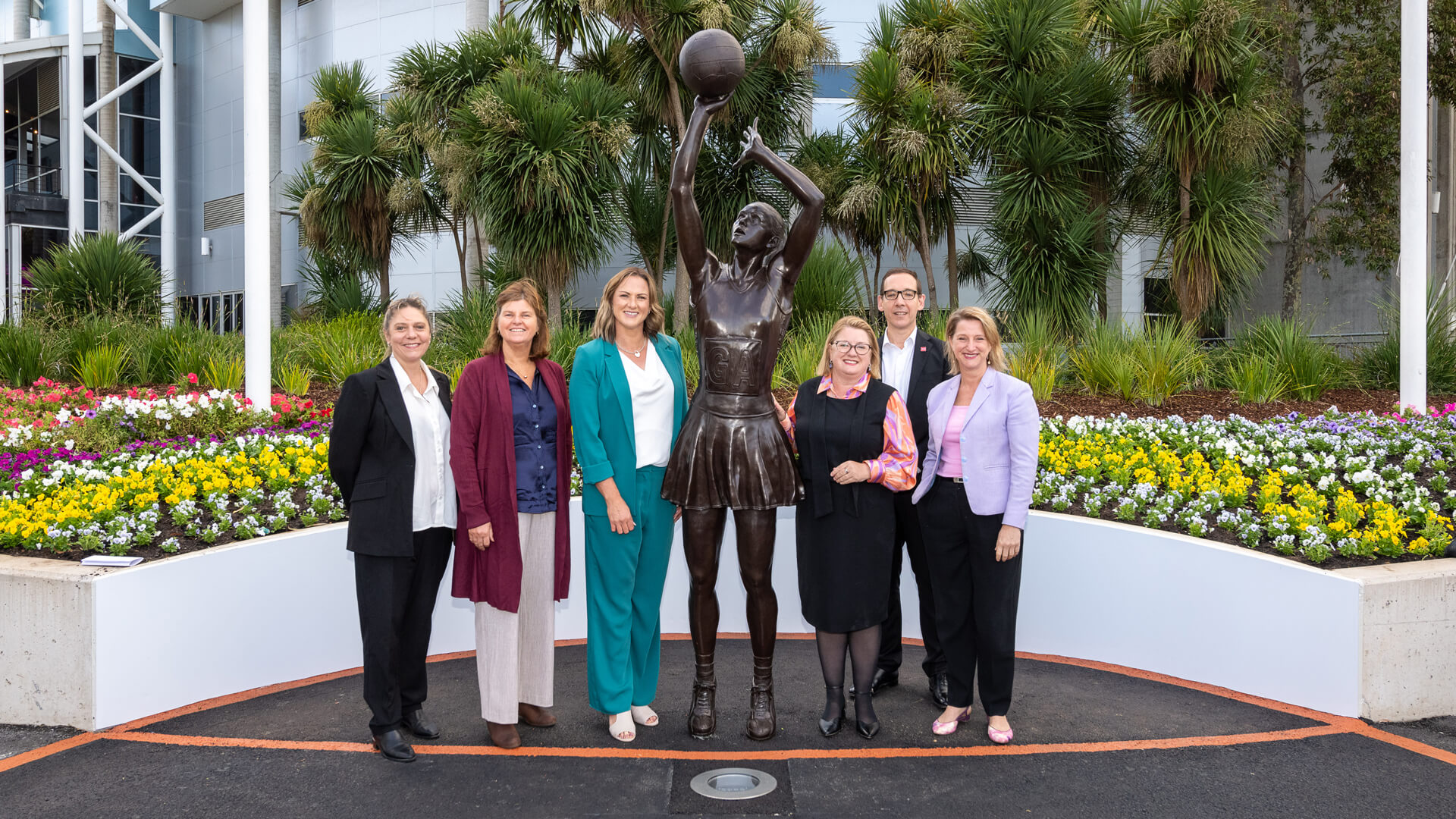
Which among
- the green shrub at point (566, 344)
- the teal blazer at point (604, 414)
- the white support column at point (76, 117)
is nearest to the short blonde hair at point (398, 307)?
the teal blazer at point (604, 414)

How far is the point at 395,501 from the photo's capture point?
146 inches

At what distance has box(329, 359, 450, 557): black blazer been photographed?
370 centimetres

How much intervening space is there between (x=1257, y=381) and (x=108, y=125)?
2824 centimetres

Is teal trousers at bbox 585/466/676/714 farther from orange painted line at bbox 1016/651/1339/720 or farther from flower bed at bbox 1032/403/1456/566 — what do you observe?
flower bed at bbox 1032/403/1456/566

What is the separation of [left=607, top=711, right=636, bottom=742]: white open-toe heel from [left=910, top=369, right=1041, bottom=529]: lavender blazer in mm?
1603

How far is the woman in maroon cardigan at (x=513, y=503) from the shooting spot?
12.5 feet

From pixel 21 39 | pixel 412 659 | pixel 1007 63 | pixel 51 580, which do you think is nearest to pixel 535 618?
pixel 412 659

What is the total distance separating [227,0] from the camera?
81.6 feet

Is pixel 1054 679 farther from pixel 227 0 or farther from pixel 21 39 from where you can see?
pixel 21 39

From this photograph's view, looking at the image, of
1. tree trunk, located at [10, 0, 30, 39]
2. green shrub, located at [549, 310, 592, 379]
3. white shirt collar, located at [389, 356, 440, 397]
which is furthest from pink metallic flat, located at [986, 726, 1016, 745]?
tree trunk, located at [10, 0, 30, 39]

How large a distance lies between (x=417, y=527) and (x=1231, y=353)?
9.02 m

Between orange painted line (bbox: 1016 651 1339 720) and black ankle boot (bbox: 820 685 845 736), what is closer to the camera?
black ankle boot (bbox: 820 685 845 736)

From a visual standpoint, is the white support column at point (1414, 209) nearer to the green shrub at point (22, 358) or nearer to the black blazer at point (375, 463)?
the black blazer at point (375, 463)

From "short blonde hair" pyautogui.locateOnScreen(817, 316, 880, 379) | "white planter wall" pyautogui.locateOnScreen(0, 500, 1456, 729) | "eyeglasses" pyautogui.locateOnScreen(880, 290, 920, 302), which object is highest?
"eyeglasses" pyautogui.locateOnScreen(880, 290, 920, 302)
